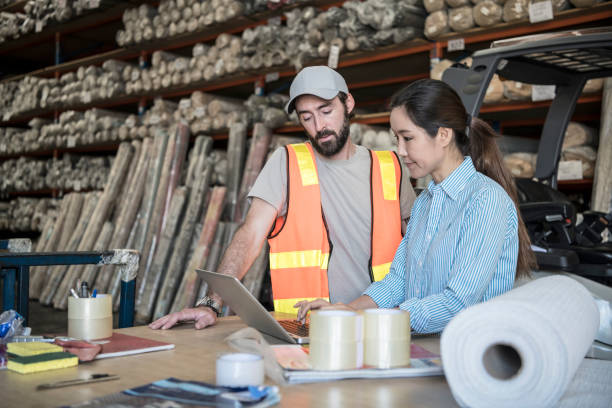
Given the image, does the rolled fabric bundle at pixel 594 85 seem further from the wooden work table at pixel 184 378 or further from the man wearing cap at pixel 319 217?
the wooden work table at pixel 184 378

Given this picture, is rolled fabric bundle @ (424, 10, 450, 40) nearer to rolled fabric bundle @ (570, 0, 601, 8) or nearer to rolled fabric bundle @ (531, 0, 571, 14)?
rolled fabric bundle @ (531, 0, 571, 14)

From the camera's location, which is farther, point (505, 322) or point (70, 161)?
point (70, 161)

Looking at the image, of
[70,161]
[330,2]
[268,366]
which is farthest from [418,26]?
[70,161]

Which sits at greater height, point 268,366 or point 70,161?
point 70,161

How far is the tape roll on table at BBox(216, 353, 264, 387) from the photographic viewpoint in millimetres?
1096

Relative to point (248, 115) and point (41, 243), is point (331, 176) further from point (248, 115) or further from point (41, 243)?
point (41, 243)

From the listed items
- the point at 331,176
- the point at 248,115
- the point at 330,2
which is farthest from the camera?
the point at 248,115

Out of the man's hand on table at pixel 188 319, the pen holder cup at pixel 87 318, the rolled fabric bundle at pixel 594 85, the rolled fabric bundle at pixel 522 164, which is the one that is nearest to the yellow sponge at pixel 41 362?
the pen holder cup at pixel 87 318

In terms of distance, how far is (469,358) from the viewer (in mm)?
1046

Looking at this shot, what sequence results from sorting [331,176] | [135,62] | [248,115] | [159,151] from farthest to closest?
[135,62] → [159,151] → [248,115] → [331,176]

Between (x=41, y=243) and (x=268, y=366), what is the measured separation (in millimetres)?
7654

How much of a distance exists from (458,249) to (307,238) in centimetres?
98

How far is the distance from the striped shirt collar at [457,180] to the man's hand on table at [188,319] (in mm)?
816

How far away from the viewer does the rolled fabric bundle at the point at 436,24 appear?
431cm
